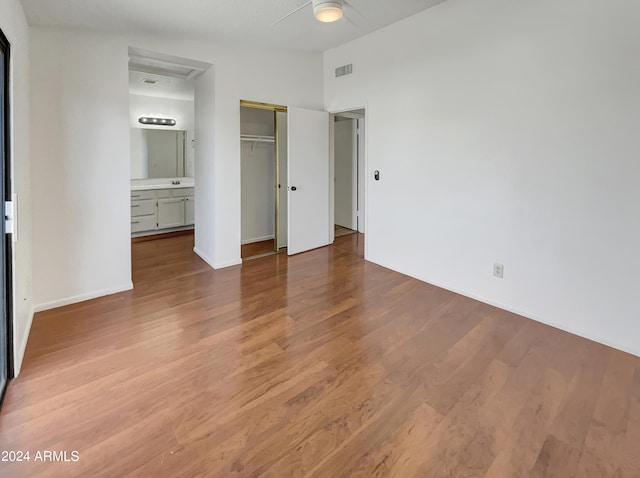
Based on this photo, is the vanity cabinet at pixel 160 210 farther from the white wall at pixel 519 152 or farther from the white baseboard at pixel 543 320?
the white baseboard at pixel 543 320

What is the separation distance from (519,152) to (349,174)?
149 inches

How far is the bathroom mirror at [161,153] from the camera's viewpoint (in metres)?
6.29

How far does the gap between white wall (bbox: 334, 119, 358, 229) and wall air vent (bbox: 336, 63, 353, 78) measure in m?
1.62

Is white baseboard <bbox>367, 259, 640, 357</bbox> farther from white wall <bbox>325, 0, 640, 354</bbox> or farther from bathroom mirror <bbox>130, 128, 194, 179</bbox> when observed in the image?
bathroom mirror <bbox>130, 128, 194, 179</bbox>

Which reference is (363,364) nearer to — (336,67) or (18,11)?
(18,11)

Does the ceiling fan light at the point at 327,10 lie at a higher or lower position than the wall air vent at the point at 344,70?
lower

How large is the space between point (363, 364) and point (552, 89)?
249 cm

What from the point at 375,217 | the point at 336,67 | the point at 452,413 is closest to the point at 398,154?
the point at 375,217

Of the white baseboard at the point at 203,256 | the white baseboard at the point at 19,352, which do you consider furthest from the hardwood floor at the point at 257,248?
the white baseboard at the point at 19,352

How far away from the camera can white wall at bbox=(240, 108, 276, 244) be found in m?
5.40

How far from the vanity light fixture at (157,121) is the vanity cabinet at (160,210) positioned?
1.20 metres

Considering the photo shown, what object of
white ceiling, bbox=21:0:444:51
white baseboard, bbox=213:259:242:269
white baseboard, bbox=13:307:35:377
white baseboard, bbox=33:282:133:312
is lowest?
white baseboard, bbox=13:307:35:377

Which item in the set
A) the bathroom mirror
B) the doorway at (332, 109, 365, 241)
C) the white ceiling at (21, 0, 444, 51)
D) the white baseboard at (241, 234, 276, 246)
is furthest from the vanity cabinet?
the white ceiling at (21, 0, 444, 51)

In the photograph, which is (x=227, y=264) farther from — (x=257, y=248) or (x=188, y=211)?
(x=188, y=211)
